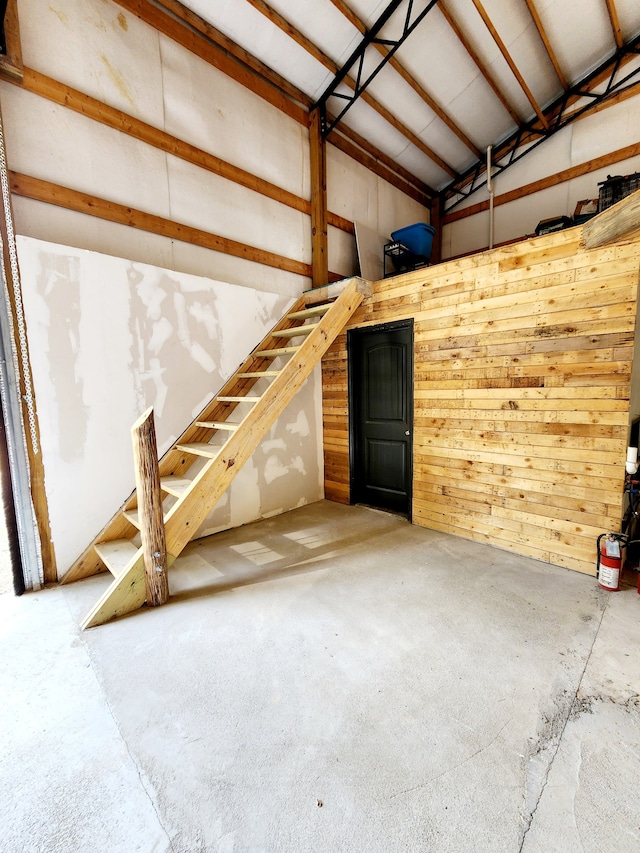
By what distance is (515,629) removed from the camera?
6.70 ft

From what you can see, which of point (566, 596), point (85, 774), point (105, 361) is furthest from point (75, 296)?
point (566, 596)

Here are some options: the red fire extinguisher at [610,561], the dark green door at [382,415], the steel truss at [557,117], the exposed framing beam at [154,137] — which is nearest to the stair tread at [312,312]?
the dark green door at [382,415]

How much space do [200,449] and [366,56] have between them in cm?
438

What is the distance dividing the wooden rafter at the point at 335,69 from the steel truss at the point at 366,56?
114 millimetres

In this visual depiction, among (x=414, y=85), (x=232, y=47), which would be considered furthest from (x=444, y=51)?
(x=232, y=47)

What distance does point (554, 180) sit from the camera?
4.84 m

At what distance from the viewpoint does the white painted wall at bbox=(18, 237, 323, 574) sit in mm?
2490

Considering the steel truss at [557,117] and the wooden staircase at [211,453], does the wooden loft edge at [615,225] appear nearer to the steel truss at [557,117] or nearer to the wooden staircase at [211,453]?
the wooden staircase at [211,453]

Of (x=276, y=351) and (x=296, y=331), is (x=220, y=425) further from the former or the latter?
(x=296, y=331)

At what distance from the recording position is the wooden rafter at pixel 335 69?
10.4 ft

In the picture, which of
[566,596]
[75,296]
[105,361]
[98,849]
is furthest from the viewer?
[105,361]

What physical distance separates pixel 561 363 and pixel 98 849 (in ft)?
11.3

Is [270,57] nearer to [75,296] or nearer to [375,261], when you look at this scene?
[375,261]

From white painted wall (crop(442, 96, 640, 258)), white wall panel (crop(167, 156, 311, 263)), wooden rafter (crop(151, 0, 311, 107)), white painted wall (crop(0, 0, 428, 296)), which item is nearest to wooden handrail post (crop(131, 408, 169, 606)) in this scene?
white painted wall (crop(0, 0, 428, 296))
